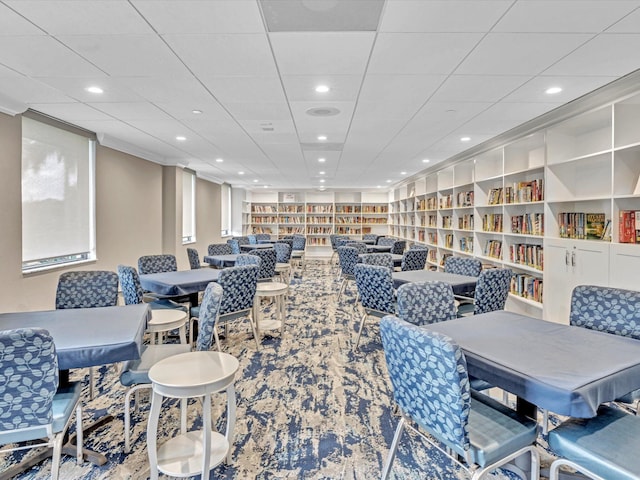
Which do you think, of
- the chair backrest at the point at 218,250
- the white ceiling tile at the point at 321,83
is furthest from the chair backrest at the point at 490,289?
the chair backrest at the point at 218,250

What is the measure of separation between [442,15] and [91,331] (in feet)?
8.49

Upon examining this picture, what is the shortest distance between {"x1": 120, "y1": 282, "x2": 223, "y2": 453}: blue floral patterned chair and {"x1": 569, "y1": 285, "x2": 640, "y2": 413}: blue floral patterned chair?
2.28 m

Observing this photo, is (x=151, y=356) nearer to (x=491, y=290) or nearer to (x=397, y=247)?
(x=491, y=290)

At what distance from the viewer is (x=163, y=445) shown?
2.04 m

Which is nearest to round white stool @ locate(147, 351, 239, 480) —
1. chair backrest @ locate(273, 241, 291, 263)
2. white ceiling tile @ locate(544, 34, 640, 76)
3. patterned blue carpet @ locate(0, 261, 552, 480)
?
patterned blue carpet @ locate(0, 261, 552, 480)

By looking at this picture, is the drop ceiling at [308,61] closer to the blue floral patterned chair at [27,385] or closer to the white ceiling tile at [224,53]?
the white ceiling tile at [224,53]

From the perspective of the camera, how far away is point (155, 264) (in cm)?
438

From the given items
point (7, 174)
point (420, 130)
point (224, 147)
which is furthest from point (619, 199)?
point (7, 174)

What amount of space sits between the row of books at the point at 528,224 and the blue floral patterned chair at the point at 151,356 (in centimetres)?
386

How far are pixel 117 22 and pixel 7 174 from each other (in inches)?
94.3

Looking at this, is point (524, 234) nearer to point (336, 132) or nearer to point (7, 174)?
point (336, 132)

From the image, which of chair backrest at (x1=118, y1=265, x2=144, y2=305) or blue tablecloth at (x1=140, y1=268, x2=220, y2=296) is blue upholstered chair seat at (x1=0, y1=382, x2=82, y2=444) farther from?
blue tablecloth at (x1=140, y1=268, x2=220, y2=296)

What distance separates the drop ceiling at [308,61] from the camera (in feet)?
6.41

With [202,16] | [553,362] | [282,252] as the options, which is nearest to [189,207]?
[282,252]
